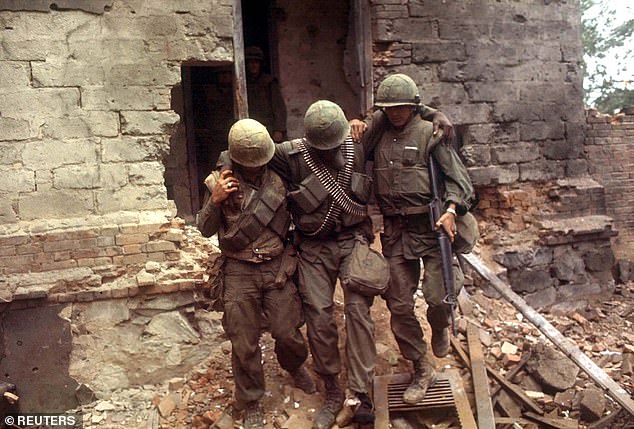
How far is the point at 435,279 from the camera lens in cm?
401

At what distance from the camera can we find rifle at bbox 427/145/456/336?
12.8 ft

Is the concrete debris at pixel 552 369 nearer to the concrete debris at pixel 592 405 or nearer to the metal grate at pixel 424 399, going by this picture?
the concrete debris at pixel 592 405

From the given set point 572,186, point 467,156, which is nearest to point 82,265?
point 467,156

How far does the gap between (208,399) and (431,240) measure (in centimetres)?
211

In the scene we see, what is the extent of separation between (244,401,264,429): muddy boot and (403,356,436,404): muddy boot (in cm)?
101

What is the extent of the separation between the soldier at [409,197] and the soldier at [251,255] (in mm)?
706

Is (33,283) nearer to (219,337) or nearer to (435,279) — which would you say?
(219,337)

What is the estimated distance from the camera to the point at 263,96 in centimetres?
853

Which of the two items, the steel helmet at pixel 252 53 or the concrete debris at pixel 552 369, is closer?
the concrete debris at pixel 552 369

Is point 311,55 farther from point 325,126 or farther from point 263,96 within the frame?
point 325,126

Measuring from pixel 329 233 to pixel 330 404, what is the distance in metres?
1.18

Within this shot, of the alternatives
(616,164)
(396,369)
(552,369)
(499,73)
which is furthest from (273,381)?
(616,164)

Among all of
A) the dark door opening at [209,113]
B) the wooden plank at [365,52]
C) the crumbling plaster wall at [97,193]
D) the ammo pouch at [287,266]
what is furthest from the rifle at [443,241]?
the dark door opening at [209,113]

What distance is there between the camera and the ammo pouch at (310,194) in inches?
153
